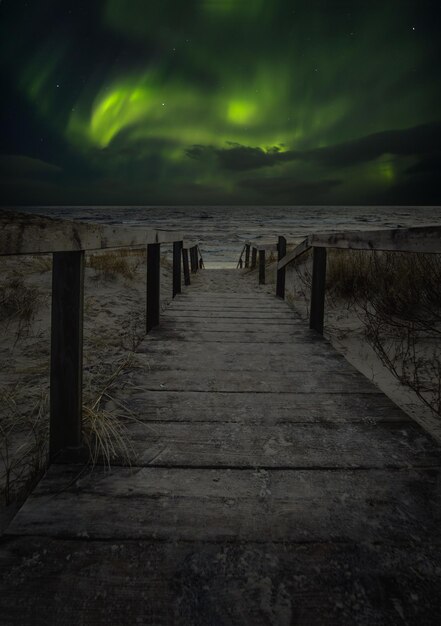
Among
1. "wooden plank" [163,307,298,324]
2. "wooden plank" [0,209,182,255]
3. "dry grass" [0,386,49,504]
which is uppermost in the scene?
"wooden plank" [0,209,182,255]

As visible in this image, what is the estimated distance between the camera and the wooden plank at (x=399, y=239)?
1389mm

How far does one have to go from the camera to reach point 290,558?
99cm

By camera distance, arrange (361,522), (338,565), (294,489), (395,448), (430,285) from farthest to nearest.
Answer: (430,285)
(395,448)
(294,489)
(361,522)
(338,565)

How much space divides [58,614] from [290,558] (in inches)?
22.6

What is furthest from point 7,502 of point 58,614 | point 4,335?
point 4,335

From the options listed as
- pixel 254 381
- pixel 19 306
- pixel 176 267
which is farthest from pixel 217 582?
pixel 176 267

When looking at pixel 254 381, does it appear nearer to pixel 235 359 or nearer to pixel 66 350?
pixel 235 359

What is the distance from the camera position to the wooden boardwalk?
0.87 m

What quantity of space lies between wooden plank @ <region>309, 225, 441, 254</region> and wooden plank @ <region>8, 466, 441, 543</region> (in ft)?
2.78

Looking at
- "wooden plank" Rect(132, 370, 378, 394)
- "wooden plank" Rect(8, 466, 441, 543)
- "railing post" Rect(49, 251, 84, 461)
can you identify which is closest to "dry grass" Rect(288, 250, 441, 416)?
"wooden plank" Rect(132, 370, 378, 394)

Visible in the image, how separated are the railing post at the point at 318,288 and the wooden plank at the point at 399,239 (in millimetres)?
750

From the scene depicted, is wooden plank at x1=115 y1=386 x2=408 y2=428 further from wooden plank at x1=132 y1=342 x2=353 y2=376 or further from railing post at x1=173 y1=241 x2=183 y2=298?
railing post at x1=173 y1=241 x2=183 y2=298

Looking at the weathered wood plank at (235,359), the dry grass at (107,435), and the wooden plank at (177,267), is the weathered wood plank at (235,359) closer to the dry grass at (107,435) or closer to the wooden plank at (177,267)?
the dry grass at (107,435)

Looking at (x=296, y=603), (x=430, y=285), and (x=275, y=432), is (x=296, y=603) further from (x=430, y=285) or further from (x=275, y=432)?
(x=430, y=285)
